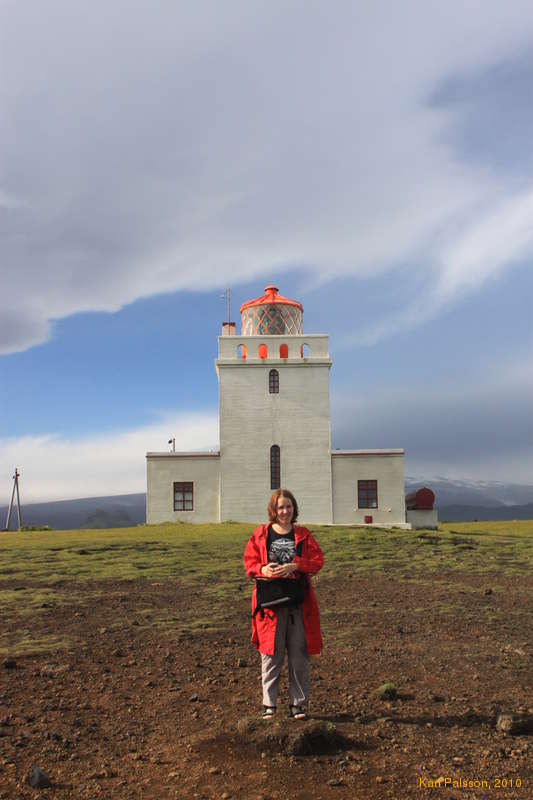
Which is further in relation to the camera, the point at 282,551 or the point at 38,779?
Result: the point at 282,551

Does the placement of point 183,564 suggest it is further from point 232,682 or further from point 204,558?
point 232,682

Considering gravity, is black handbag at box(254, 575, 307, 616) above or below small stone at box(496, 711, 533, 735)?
above

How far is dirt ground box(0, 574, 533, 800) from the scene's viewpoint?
461 cm

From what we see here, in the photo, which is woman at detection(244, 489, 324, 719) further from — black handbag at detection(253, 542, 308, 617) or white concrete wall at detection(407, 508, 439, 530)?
white concrete wall at detection(407, 508, 439, 530)

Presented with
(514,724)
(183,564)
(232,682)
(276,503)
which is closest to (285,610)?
(276,503)

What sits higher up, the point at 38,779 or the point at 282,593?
the point at 282,593

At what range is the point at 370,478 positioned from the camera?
2911 centimetres

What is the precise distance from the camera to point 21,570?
13742 millimetres

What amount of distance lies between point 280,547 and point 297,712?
1288 mm

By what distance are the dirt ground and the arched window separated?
18209 millimetres

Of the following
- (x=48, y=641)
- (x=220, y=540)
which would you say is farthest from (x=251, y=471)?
(x=48, y=641)

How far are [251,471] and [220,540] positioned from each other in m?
9.50

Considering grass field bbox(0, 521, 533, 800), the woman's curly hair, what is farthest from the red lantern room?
the woman's curly hair

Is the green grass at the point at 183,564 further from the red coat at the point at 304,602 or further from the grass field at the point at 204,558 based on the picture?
the red coat at the point at 304,602
